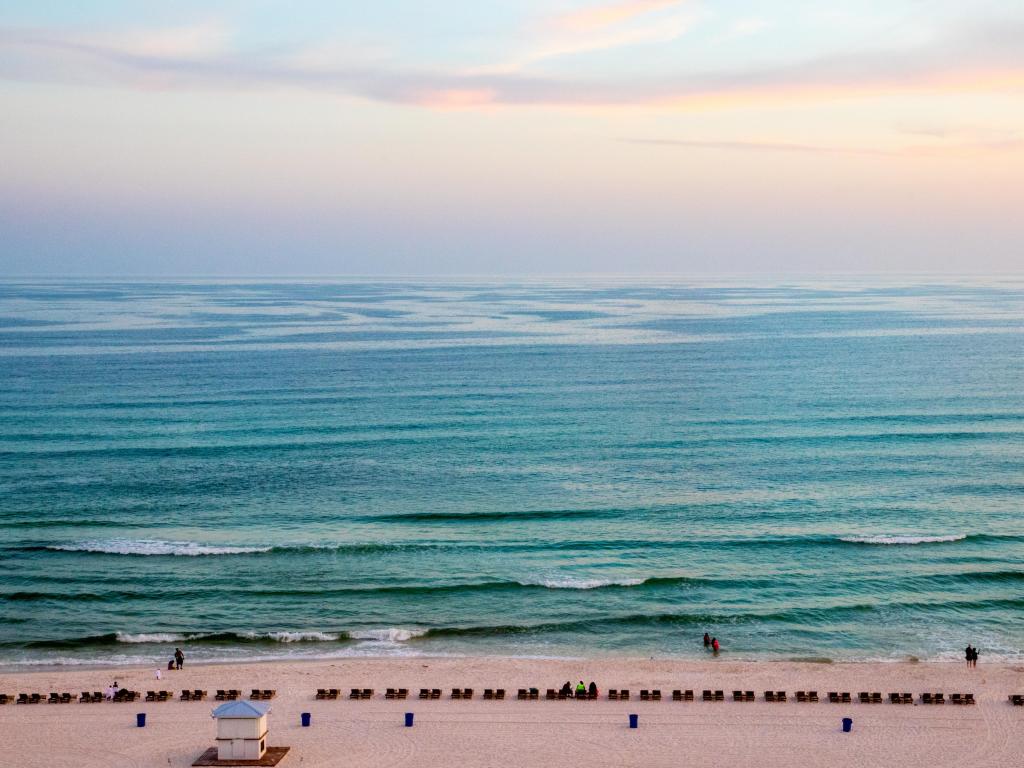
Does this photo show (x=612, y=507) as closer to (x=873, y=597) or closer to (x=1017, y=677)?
(x=873, y=597)

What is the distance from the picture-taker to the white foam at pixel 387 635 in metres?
45.7

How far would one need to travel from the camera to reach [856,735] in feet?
114

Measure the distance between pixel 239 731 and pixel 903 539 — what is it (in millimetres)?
40317

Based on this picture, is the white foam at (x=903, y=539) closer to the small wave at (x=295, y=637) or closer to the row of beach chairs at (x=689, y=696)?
the row of beach chairs at (x=689, y=696)

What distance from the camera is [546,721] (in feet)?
118

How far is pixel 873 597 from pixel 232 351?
335ft

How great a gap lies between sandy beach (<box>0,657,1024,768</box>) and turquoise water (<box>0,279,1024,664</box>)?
122 inches

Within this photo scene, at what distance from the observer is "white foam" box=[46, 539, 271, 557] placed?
5481cm

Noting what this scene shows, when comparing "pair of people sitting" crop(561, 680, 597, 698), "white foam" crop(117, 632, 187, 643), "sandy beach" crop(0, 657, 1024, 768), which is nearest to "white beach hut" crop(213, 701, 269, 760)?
"sandy beach" crop(0, 657, 1024, 768)

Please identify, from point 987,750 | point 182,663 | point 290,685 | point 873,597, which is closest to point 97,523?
point 182,663

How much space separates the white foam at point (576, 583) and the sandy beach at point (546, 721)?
881 cm

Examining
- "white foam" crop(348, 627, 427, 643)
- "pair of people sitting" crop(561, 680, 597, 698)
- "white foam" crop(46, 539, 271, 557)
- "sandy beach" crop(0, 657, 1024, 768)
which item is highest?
"white foam" crop(46, 539, 271, 557)

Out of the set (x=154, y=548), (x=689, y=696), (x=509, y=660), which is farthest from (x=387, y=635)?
(x=154, y=548)

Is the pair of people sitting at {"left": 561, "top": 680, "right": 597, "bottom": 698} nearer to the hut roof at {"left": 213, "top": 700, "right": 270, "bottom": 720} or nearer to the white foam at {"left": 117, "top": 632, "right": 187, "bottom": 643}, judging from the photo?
the hut roof at {"left": 213, "top": 700, "right": 270, "bottom": 720}
